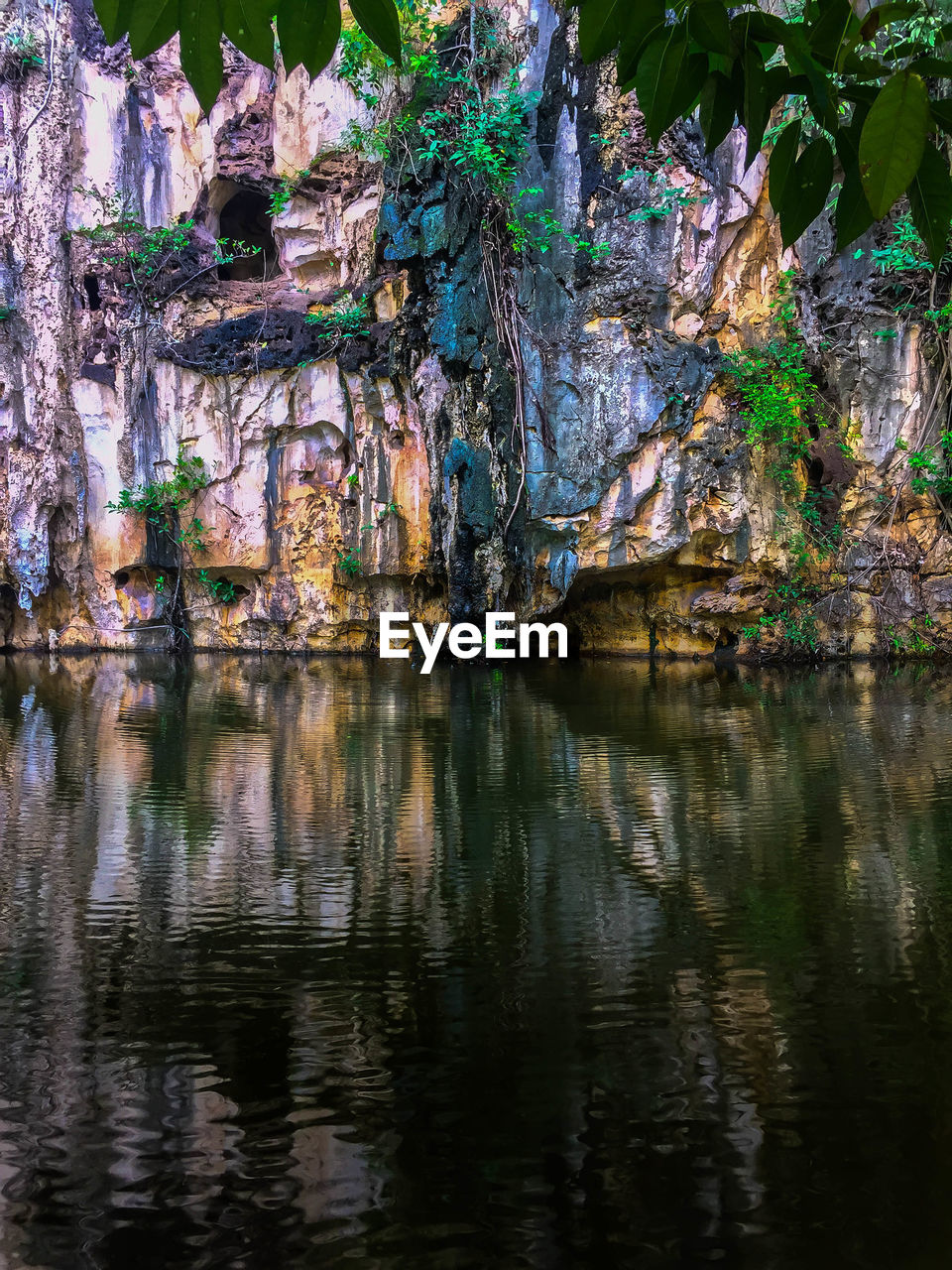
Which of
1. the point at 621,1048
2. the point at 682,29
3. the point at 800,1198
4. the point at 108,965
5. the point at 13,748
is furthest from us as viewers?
the point at 13,748

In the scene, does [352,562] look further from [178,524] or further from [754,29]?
[754,29]

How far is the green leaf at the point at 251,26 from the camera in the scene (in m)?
0.93

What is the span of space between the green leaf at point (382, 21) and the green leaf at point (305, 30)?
2 cm

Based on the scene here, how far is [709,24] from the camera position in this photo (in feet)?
3.14

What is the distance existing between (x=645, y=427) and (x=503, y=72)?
511 cm

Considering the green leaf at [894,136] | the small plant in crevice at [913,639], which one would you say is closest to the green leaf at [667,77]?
the green leaf at [894,136]

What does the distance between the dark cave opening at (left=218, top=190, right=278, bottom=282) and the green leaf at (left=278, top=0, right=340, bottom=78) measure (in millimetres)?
17139

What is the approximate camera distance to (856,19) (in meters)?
0.98

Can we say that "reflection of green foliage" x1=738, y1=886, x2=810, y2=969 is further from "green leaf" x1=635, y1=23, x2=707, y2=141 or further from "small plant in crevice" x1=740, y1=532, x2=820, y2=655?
"small plant in crevice" x1=740, y1=532, x2=820, y2=655

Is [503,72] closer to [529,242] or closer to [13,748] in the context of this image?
[529,242]

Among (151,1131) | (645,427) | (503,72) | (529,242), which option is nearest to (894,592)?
(645,427)

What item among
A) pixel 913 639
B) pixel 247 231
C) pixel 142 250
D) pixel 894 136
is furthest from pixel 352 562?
pixel 894 136

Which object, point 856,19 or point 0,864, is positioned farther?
point 0,864

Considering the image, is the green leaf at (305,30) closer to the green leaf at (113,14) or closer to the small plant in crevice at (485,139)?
the green leaf at (113,14)
